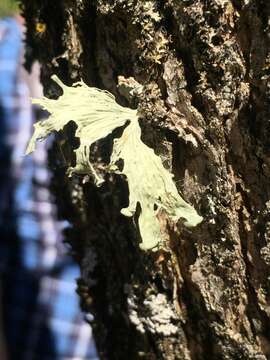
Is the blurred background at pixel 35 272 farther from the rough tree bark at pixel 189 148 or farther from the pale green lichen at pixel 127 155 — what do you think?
the pale green lichen at pixel 127 155

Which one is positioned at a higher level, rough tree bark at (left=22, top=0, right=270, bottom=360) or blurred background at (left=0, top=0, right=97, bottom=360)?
blurred background at (left=0, top=0, right=97, bottom=360)

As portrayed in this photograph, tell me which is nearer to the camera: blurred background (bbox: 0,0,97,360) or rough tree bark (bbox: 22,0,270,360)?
rough tree bark (bbox: 22,0,270,360)

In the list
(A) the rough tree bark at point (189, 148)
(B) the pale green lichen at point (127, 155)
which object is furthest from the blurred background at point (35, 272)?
(B) the pale green lichen at point (127, 155)

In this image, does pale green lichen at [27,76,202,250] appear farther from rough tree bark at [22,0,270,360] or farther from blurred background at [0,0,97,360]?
blurred background at [0,0,97,360]

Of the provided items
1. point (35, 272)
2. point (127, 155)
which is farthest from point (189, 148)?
point (35, 272)

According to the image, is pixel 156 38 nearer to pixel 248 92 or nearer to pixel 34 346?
pixel 248 92

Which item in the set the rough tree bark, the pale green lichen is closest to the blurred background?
the rough tree bark

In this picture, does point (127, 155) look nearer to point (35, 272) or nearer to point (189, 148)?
point (189, 148)
